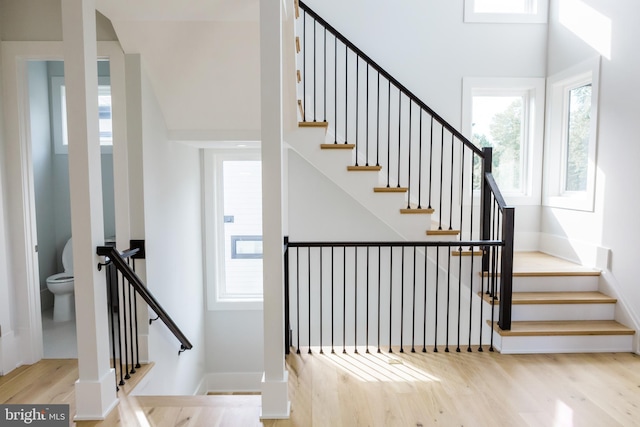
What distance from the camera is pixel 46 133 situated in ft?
16.3

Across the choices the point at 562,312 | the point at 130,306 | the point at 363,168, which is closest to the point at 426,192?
the point at 363,168

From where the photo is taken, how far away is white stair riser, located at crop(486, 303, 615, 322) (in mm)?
3443

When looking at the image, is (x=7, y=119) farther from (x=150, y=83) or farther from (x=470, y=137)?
(x=470, y=137)

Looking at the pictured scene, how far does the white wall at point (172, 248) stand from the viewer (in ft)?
11.0

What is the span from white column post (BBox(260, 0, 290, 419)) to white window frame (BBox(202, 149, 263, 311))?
102 inches

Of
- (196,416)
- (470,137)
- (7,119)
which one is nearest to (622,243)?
(470,137)

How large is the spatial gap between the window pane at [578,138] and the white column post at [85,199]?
14.0ft

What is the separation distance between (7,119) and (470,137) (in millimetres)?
4403

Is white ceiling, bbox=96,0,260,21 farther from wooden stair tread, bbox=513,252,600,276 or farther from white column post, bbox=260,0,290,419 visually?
wooden stair tread, bbox=513,252,600,276

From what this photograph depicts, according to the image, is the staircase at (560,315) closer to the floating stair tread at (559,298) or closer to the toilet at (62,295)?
the floating stair tread at (559,298)

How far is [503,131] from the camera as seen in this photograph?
496cm

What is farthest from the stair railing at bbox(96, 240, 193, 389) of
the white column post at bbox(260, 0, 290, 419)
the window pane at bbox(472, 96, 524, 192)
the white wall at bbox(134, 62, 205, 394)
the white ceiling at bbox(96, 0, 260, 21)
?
the window pane at bbox(472, 96, 524, 192)

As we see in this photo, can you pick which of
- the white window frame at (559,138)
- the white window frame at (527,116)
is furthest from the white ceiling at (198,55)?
the white window frame at (559,138)

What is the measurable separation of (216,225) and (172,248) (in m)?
1.10
